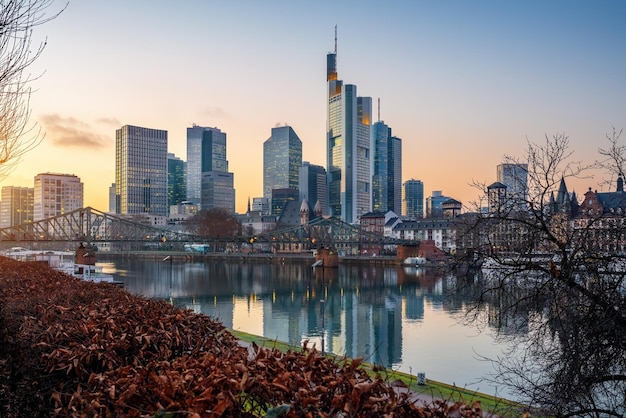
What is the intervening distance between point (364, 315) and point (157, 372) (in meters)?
40.9

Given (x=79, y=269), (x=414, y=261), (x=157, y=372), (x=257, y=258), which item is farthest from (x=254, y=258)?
(x=157, y=372)

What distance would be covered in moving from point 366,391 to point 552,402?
20.1ft

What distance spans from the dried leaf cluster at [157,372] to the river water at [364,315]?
600 cm

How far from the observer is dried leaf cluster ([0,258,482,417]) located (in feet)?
11.3

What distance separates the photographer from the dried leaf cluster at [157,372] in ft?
11.3

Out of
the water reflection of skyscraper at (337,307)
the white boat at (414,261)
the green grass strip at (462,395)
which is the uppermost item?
the green grass strip at (462,395)

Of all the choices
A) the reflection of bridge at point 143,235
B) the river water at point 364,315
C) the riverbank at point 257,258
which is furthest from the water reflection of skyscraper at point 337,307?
the riverbank at point 257,258

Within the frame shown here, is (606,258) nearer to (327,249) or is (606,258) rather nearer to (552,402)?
(552,402)

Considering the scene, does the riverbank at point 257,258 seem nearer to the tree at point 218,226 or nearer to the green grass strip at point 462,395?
the tree at point 218,226

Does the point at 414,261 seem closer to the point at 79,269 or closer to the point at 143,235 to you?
the point at 143,235

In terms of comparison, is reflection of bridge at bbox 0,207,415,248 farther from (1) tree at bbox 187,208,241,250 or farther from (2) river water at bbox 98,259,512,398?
(2) river water at bbox 98,259,512,398

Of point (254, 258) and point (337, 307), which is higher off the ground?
point (254, 258)

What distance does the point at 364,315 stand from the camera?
4456cm

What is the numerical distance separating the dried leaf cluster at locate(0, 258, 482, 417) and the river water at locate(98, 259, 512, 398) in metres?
6.00
